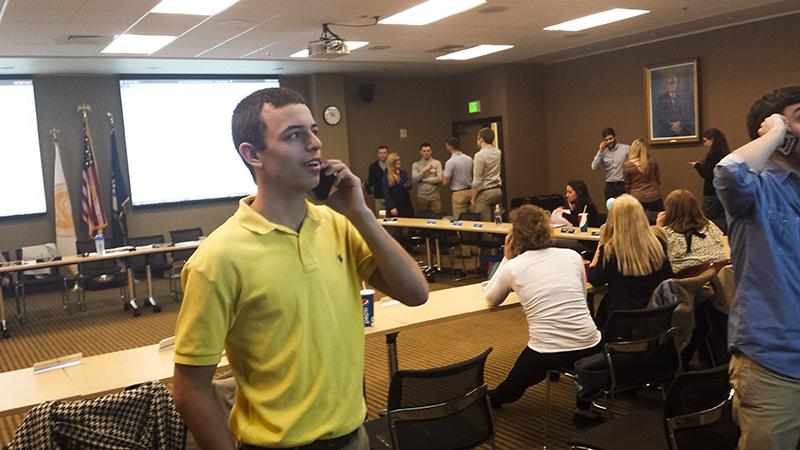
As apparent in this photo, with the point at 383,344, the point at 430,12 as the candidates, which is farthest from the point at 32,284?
the point at 430,12

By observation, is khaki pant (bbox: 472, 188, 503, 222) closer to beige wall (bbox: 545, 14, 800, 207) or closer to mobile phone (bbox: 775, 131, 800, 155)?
beige wall (bbox: 545, 14, 800, 207)

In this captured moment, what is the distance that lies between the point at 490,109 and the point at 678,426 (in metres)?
9.99

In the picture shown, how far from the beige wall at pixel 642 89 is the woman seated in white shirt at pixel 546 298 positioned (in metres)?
6.49

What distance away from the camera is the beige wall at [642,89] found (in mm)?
8531

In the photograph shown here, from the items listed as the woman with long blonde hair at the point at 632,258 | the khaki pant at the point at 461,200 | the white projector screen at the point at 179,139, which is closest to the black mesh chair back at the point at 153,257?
the white projector screen at the point at 179,139

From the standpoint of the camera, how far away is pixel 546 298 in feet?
11.1

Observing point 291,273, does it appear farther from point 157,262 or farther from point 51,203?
point 51,203

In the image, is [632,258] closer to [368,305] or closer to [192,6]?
[368,305]

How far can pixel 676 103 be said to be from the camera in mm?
9594

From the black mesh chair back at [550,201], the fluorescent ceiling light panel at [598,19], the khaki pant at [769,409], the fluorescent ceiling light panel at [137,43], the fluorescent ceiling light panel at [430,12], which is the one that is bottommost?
the black mesh chair back at [550,201]

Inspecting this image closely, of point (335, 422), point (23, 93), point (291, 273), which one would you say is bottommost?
point (335, 422)

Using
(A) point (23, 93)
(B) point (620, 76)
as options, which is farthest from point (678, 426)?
(A) point (23, 93)

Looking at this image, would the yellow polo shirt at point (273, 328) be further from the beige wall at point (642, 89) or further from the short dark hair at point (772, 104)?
the beige wall at point (642, 89)

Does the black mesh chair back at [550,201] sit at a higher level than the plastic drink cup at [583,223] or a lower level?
lower
